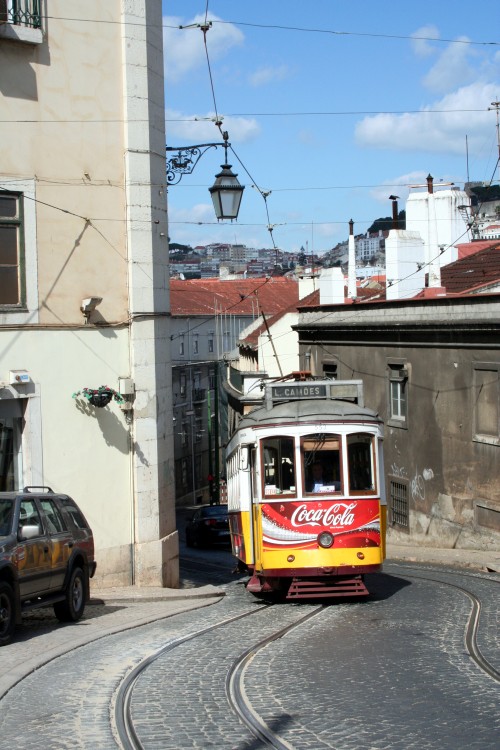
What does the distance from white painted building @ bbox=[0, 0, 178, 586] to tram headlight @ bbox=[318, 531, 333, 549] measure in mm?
3360

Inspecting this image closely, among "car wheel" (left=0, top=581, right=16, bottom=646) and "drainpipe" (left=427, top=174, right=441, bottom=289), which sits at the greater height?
"drainpipe" (left=427, top=174, right=441, bottom=289)

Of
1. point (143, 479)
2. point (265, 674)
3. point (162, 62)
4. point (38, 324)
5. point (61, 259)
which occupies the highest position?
point (162, 62)

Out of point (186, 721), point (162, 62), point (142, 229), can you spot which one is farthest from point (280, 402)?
point (186, 721)

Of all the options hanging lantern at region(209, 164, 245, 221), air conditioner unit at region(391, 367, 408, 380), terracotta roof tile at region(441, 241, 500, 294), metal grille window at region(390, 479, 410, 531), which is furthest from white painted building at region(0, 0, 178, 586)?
terracotta roof tile at region(441, 241, 500, 294)

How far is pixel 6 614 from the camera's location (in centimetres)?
1077

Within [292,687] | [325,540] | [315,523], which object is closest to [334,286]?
[315,523]

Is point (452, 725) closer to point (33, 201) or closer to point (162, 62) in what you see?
Result: point (33, 201)

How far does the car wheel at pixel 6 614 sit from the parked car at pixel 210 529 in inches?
806

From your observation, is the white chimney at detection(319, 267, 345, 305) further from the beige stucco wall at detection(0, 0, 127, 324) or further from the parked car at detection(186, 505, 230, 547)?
the beige stucco wall at detection(0, 0, 127, 324)

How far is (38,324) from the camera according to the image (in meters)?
15.6

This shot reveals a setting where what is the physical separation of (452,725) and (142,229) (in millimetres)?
10548

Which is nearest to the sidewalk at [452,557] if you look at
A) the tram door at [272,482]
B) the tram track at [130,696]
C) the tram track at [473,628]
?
the tram track at [473,628]

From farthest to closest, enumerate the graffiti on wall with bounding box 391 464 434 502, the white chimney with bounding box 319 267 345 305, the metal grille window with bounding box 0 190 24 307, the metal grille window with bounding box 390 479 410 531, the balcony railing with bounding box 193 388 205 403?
the balcony railing with bounding box 193 388 205 403 < the white chimney with bounding box 319 267 345 305 < the metal grille window with bounding box 390 479 410 531 < the graffiti on wall with bounding box 391 464 434 502 < the metal grille window with bounding box 0 190 24 307

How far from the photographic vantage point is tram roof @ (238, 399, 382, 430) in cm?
1455
